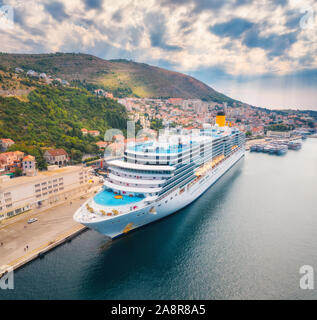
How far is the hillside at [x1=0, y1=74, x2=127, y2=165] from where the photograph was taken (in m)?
39.5

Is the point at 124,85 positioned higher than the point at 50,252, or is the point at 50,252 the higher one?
the point at 124,85

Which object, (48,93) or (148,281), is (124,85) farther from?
(148,281)

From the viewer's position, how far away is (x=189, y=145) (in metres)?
25.5

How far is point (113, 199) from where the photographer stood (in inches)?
711

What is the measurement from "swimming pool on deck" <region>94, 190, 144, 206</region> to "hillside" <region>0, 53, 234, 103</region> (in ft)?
327

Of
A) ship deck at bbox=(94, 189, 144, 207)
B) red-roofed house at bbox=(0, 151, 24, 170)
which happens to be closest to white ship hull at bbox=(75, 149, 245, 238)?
ship deck at bbox=(94, 189, 144, 207)

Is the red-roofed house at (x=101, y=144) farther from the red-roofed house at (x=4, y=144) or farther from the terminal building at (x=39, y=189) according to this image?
the terminal building at (x=39, y=189)

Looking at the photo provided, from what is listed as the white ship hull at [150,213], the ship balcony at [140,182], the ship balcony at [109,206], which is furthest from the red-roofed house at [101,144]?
the ship balcony at [109,206]

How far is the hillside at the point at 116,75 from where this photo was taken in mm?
108938

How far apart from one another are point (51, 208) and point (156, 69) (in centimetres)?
18436

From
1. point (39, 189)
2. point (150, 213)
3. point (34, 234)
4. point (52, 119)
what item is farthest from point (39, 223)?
point (52, 119)
